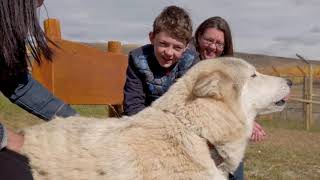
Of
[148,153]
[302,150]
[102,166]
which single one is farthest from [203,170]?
[302,150]

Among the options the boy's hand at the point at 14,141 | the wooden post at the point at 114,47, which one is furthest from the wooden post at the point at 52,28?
the boy's hand at the point at 14,141

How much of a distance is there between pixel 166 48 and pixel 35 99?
1231mm

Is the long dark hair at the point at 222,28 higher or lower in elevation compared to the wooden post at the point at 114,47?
higher

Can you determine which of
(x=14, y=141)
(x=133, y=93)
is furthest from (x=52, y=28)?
(x=14, y=141)

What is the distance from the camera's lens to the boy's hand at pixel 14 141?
305cm

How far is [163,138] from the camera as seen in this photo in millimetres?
3631

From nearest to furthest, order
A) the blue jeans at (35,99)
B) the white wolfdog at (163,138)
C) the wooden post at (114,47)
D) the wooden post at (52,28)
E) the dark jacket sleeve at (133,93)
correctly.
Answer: the white wolfdog at (163,138), the blue jeans at (35,99), the dark jacket sleeve at (133,93), the wooden post at (52,28), the wooden post at (114,47)

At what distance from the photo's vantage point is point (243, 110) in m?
4.11

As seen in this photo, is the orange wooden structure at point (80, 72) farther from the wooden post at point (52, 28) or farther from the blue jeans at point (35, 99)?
the blue jeans at point (35, 99)

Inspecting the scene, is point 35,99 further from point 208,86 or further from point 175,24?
point 175,24

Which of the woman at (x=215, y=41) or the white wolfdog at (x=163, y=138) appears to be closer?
the white wolfdog at (x=163, y=138)

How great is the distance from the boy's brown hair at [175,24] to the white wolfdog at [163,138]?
558 millimetres

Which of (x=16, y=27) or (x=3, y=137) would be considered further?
(x=3, y=137)

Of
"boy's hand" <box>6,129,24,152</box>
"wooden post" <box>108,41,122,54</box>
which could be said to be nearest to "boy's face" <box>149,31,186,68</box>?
"boy's hand" <box>6,129,24,152</box>
